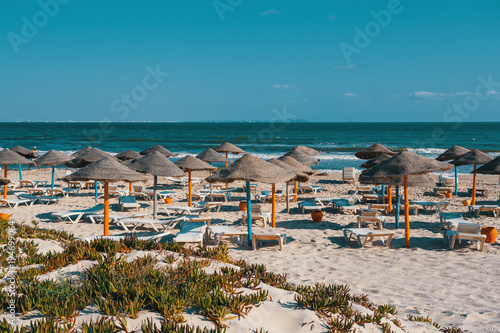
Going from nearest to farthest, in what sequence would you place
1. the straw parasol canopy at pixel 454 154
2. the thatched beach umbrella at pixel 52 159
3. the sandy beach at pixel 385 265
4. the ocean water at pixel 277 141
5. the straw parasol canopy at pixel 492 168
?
the sandy beach at pixel 385 265 → the straw parasol canopy at pixel 492 168 → the thatched beach umbrella at pixel 52 159 → the straw parasol canopy at pixel 454 154 → the ocean water at pixel 277 141

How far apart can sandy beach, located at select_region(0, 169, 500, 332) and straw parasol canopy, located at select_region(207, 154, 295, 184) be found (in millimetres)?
1546

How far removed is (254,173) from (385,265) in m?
3.08

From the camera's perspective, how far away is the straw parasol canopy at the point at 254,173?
7.94 meters

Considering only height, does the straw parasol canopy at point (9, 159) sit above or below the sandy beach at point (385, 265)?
above

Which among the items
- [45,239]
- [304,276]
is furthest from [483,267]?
[45,239]

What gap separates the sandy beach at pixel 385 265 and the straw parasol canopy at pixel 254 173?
5.07 feet

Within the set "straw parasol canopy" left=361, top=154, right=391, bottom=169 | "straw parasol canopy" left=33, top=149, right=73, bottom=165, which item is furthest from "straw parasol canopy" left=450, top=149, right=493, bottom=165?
"straw parasol canopy" left=33, top=149, right=73, bottom=165

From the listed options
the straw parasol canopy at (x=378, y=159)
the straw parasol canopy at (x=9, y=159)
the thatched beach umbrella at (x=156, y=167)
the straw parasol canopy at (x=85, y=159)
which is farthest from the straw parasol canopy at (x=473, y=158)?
the straw parasol canopy at (x=9, y=159)

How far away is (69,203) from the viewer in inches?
553

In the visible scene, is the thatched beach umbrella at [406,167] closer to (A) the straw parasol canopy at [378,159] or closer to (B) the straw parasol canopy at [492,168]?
(B) the straw parasol canopy at [492,168]

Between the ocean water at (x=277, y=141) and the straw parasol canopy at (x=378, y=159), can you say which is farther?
the ocean water at (x=277, y=141)

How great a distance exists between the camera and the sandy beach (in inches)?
192

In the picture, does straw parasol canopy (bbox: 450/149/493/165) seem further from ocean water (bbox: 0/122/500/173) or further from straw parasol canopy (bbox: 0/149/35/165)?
straw parasol canopy (bbox: 0/149/35/165)

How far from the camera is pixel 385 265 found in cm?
719
